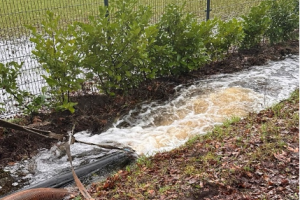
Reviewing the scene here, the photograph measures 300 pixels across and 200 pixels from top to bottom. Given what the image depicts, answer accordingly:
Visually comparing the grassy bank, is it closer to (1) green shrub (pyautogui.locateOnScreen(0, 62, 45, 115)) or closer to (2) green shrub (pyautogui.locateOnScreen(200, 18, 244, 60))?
(1) green shrub (pyautogui.locateOnScreen(0, 62, 45, 115))

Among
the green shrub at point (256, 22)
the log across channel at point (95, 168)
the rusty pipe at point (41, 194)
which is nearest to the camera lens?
the rusty pipe at point (41, 194)

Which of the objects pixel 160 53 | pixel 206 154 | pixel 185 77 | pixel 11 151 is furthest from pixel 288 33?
pixel 11 151

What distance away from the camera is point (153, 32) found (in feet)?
22.6

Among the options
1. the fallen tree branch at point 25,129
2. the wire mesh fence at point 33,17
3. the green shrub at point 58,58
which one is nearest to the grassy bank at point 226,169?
the fallen tree branch at point 25,129

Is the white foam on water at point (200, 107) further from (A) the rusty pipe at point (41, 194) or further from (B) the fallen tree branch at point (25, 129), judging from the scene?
(B) the fallen tree branch at point (25, 129)

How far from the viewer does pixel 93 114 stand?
6988 mm

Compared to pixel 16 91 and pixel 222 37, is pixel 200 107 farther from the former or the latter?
pixel 16 91

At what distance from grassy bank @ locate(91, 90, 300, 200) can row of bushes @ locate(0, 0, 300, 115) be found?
2196 millimetres

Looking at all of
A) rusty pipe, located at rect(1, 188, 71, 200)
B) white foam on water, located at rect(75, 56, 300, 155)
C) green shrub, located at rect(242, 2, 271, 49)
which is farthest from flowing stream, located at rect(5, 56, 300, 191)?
green shrub, located at rect(242, 2, 271, 49)

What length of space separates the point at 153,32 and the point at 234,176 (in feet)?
12.2

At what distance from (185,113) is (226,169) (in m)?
3.07

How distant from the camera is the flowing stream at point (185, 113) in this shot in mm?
5859

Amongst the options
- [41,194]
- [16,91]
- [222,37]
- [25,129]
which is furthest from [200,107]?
[25,129]

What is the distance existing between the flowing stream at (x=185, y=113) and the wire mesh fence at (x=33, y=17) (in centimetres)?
177
